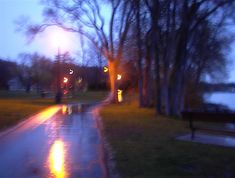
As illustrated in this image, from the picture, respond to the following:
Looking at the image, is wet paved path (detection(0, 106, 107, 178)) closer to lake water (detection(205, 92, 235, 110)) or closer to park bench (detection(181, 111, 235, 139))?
park bench (detection(181, 111, 235, 139))

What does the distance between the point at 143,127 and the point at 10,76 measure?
97.0 meters

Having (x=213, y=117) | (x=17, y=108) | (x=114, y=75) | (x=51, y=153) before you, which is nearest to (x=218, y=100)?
(x=114, y=75)

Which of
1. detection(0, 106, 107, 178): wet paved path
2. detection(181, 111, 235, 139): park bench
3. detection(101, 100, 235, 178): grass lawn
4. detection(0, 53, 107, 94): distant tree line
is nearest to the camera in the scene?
detection(101, 100, 235, 178): grass lawn

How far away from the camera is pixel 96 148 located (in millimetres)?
12719

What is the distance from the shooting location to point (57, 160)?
1065 centimetres

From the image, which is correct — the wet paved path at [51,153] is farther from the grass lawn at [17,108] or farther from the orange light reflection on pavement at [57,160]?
the grass lawn at [17,108]

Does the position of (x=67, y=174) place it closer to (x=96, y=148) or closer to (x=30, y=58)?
(x=96, y=148)

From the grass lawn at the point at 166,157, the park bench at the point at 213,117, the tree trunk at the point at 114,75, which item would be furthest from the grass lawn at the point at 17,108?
the park bench at the point at 213,117

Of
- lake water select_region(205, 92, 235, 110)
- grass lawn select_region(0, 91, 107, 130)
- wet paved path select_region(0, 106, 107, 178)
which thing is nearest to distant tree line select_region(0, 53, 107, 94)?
lake water select_region(205, 92, 235, 110)

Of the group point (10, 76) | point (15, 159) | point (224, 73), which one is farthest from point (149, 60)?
point (10, 76)

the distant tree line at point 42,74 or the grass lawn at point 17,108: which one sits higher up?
the distant tree line at point 42,74

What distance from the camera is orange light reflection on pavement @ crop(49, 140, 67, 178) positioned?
9.12 m

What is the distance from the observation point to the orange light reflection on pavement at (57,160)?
912 centimetres

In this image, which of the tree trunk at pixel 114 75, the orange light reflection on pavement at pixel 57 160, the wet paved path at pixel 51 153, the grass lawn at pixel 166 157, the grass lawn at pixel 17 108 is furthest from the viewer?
the tree trunk at pixel 114 75
